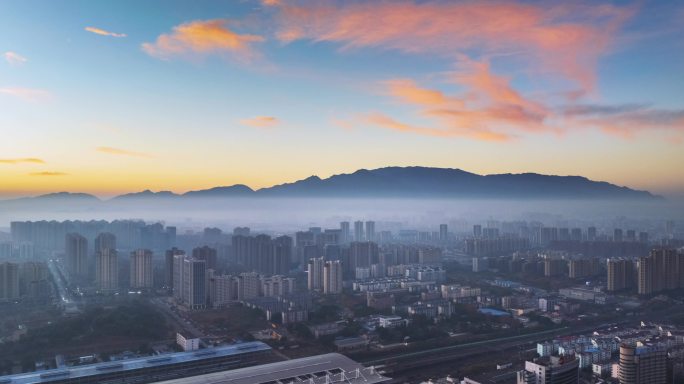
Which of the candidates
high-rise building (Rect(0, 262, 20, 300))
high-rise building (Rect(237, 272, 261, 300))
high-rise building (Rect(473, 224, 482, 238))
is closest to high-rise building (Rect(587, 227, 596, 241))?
high-rise building (Rect(473, 224, 482, 238))

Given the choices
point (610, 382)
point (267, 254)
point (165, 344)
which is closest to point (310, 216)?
point (267, 254)

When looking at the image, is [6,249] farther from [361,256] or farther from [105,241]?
[361,256]

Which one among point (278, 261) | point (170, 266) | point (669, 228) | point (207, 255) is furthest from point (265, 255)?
point (669, 228)

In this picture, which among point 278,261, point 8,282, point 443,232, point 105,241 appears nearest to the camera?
point 8,282

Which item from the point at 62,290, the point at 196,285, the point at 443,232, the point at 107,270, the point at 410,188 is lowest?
the point at 62,290

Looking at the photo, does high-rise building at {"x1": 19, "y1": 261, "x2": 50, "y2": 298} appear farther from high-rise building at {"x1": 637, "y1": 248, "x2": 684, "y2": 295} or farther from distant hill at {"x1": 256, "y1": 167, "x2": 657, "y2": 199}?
high-rise building at {"x1": 637, "y1": 248, "x2": 684, "y2": 295}

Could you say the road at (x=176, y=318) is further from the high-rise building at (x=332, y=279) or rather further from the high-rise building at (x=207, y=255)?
the high-rise building at (x=332, y=279)

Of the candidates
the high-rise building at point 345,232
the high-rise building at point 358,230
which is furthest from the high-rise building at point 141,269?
the high-rise building at point 358,230
